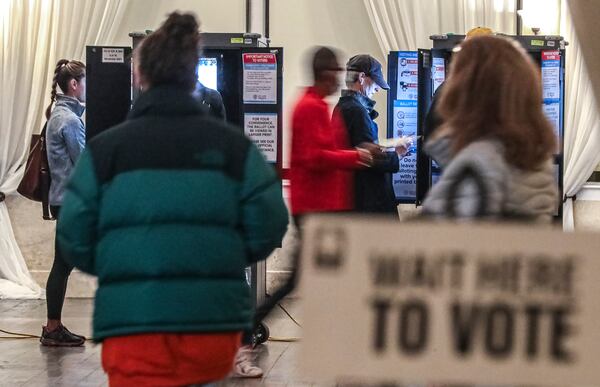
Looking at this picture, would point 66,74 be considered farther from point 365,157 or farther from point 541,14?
point 541,14

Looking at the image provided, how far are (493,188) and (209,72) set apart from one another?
5.05 m

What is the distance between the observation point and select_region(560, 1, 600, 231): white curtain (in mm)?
9383

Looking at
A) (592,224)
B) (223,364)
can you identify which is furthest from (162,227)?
(592,224)

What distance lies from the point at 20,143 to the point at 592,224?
4904mm

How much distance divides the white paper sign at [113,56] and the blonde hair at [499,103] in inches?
193

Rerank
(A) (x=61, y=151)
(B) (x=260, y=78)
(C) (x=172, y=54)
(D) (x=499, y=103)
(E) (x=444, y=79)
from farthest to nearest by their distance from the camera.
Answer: (E) (x=444, y=79)
(B) (x=260, y=78)
(A) (x=61, y=151)
(C) (x=172, y=54)
(D) (x=499, y=103)

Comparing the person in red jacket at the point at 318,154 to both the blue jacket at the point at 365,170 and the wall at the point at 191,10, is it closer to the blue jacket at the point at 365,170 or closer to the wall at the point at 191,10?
the blue jacket at the point at 365,170

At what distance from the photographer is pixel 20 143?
991 cm

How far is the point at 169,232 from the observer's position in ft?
9.57

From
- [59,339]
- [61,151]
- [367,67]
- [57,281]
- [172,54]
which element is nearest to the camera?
[172,54]

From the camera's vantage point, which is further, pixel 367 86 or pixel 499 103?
pixel 367 86

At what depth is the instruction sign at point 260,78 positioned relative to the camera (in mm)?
7516

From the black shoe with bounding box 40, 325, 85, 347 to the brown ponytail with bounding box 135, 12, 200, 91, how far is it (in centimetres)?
420

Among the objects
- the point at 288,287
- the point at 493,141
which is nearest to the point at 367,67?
the point at 288,287
